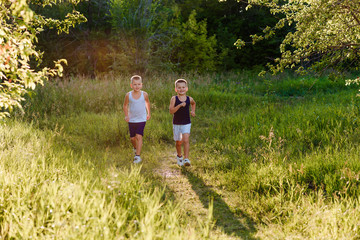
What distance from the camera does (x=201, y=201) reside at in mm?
4285

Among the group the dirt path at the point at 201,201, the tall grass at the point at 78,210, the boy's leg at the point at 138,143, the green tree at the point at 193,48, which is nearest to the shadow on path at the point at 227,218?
the dirt path at the point at 201,201

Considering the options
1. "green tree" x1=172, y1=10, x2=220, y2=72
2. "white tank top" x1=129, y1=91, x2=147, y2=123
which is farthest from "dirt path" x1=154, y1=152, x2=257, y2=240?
"green tree" x1=172, y1=10, x2=220, y2=72

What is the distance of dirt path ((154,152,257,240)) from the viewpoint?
11.6 ft

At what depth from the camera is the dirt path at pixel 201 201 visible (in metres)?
3.53

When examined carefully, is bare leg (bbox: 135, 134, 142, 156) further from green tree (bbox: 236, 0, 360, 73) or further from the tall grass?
green tree (bbox: 236, 0, 360, 73)

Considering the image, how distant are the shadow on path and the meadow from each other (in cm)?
1

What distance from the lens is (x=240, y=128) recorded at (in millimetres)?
7535

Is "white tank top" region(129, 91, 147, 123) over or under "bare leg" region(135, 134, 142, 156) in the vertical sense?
over

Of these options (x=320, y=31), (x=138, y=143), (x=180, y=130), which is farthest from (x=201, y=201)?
(x=320, y=31)

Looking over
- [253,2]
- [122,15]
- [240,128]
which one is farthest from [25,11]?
[122,15]

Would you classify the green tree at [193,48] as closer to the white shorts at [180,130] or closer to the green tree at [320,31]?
the green tree at [320,31]

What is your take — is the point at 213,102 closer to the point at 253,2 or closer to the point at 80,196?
the point at 253,2

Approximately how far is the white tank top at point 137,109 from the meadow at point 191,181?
861 millimetres

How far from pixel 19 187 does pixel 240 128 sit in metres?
5.38
